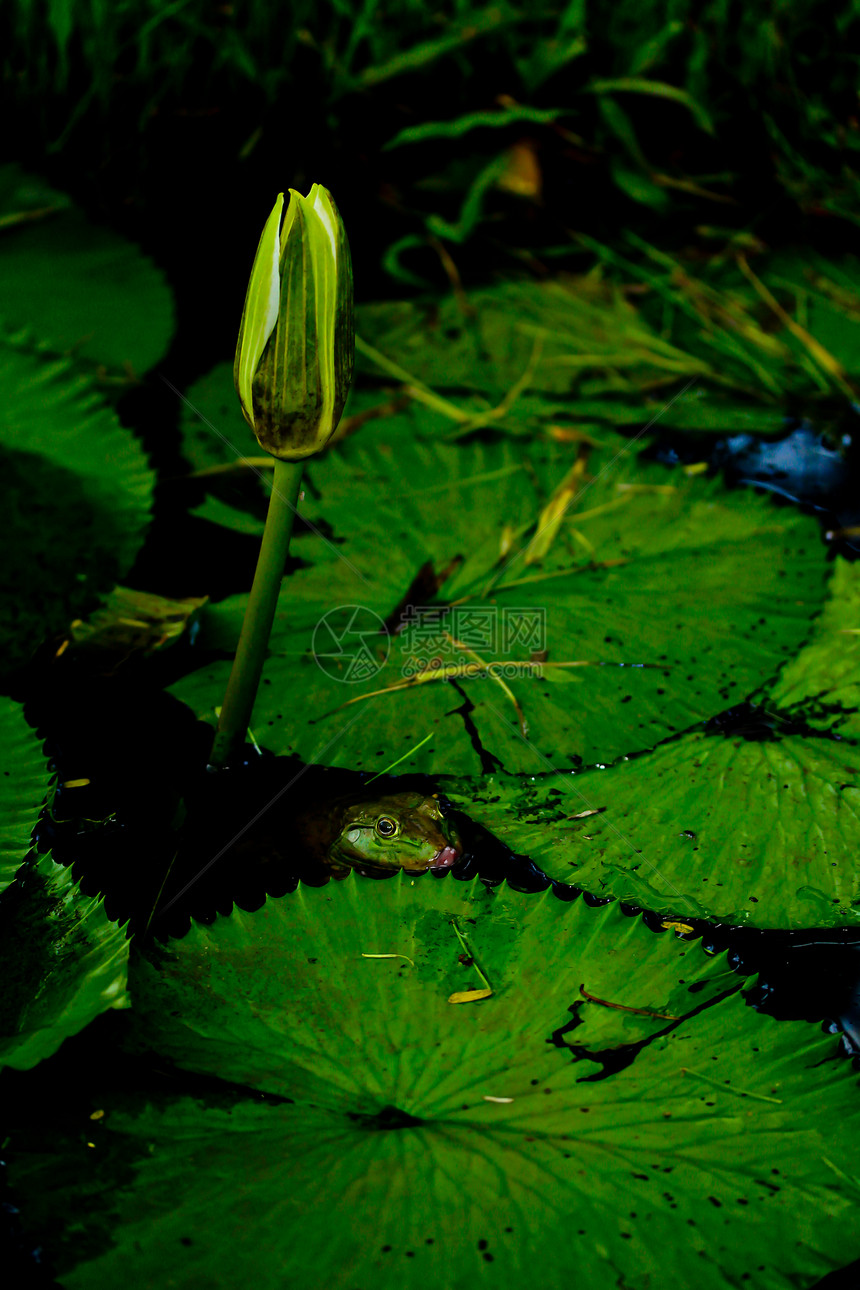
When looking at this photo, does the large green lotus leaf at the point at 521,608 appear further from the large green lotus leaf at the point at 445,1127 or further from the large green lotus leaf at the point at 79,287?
the large green lotus leaf at the point at 79,287

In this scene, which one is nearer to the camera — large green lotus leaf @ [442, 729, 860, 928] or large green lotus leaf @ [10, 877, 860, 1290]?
large green lotus leaf @ [10, 877, 860, 1290]

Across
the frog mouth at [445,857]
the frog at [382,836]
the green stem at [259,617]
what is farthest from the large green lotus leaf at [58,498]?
the frog mouth at [445,857]

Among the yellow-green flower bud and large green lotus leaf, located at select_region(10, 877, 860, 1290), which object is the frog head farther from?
the yellow-green flower bud

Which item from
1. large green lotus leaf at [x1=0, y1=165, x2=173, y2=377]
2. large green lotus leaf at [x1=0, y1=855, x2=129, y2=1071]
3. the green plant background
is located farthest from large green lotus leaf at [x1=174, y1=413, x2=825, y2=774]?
large green lotus leaf at [x1=0, y1=165, x2=173, y2=377]

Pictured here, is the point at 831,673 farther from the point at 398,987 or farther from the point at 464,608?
the point at 398,987

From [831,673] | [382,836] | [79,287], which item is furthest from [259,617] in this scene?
[79,287]

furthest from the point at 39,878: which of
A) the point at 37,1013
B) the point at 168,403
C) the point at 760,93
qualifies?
the point at 760,93

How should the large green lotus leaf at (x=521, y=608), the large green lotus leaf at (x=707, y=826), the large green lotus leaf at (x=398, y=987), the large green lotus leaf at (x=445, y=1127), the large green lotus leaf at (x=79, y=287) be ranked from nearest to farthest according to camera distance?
the large green lotus leaf at (x=445, y=1127)
the large green lotus leaf at (x=398, y=987)
the large green lotus leaf at (x=707, y=826)
the large green lotus leaf at (x=521, y=608)
the large green lotus leaf at (x=79, y=287)
